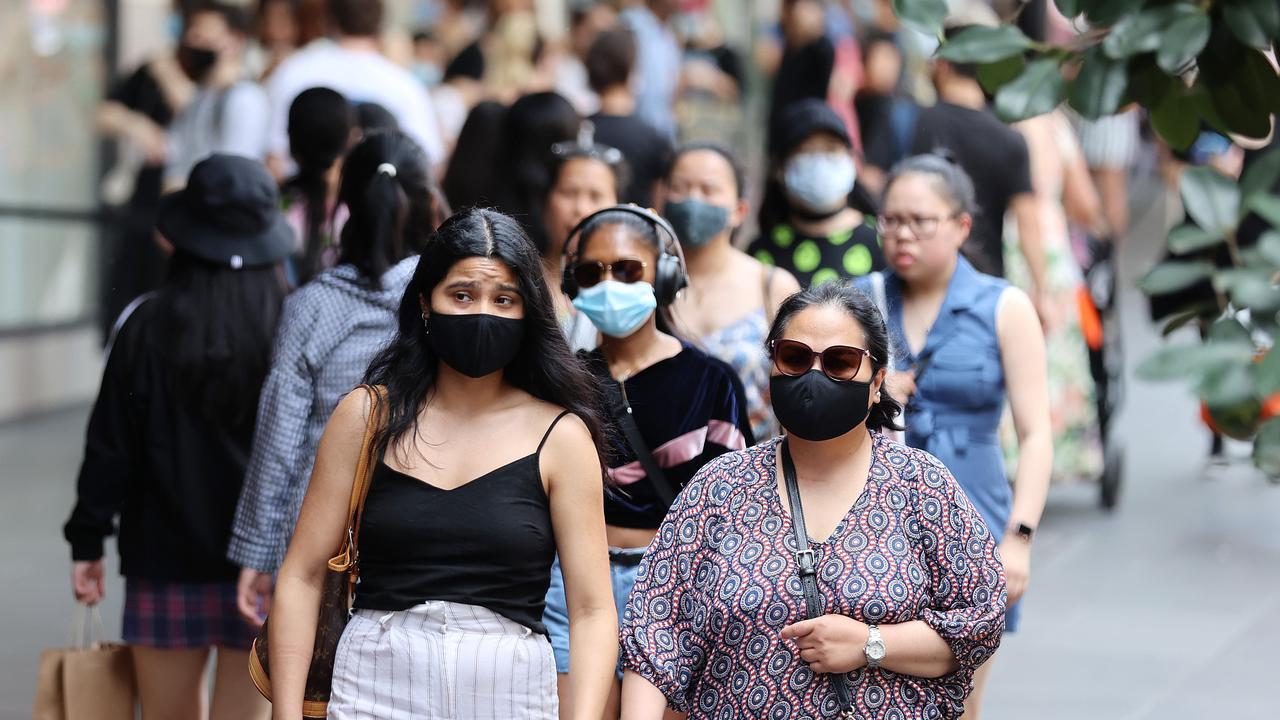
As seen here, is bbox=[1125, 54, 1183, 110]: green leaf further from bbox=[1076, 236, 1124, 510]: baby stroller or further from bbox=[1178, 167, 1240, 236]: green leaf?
bbox=[1076, 236, 1124, 510]: baby stroller

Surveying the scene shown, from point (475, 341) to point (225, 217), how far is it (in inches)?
73.3

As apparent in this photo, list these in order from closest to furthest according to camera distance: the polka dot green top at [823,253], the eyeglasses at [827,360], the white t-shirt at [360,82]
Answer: the eyeglasses at [827,360]
the polka dot green top at [823,253]
the white t-shirt at [360,82]

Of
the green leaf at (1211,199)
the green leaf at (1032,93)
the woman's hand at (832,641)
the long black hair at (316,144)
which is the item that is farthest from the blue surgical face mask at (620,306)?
the green leaf at (1211,199)

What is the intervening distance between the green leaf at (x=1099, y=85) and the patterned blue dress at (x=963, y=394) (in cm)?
258

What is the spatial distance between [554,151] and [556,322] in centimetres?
270

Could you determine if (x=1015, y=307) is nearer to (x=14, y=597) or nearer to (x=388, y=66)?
(x=388, y=66)

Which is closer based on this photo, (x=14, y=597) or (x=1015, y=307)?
(x=1015, y=307)

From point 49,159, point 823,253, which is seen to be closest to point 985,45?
point 823,253

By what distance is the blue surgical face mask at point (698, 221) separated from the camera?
5684mm

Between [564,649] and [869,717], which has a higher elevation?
[869,717]

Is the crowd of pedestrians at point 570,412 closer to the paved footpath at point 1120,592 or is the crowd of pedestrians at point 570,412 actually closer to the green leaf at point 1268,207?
the paved footpath at point 1120,592

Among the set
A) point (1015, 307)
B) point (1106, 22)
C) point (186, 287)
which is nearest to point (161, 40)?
point (186, 287)

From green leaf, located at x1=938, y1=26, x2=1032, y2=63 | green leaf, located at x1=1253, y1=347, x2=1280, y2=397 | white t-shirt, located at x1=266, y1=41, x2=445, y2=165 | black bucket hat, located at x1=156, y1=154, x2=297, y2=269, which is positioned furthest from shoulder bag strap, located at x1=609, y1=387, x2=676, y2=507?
white t-shirt, located at x1=266, y1=41, x2=445, y2=165

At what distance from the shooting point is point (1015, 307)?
16.8ft
